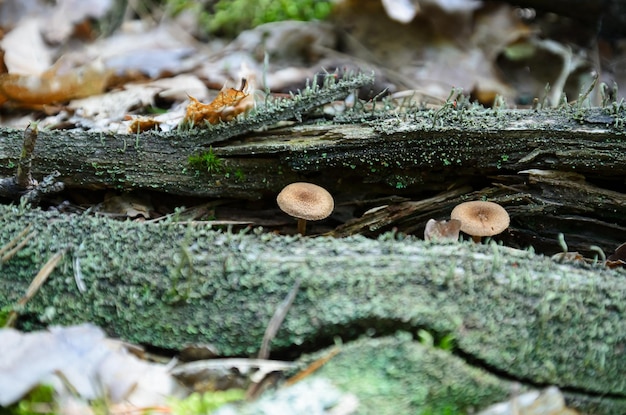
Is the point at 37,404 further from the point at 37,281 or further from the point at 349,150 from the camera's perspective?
the point at 349,150

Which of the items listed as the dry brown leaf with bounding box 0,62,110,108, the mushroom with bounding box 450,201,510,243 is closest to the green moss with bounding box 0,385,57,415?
the mushroom with bounding box 450,201,510,243

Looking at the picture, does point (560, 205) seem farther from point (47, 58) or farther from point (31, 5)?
point (31, 5)

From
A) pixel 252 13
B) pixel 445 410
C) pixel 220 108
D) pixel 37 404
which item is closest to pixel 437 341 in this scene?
pixel 445 410

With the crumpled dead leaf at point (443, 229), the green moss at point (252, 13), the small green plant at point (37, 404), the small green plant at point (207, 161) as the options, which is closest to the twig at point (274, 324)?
the small green plant at point (37, 404)

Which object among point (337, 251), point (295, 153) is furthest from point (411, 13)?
point (337, 251)

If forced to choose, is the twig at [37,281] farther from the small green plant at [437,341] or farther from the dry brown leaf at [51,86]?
the dry brown leaf at [51,86]
